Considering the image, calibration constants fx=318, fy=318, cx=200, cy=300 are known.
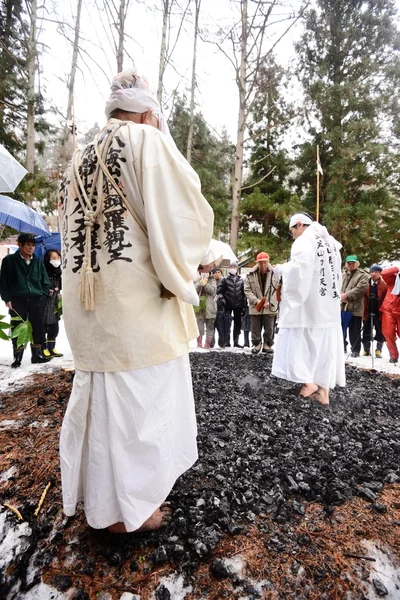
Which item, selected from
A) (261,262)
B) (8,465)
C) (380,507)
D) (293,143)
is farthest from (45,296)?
(293,143)

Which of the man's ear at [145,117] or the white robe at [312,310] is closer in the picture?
the man's ear at [145,117]

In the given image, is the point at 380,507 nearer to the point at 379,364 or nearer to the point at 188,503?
the point at 188,503

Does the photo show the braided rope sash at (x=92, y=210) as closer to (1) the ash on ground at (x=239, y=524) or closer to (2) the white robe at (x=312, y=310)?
(1) the ash on ground at (x=239, y=524)

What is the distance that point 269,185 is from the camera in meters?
13.0

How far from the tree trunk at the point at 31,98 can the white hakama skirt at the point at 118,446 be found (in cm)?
991

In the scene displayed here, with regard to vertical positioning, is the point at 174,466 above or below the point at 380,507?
above

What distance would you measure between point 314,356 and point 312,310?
1.79 ft

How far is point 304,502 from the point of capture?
6.55 ft

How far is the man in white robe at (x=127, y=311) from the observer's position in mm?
1404

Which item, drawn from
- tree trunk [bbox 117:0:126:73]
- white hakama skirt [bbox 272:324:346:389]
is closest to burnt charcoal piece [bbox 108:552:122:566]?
white hakama skirt [bbox 272:324:346:389]

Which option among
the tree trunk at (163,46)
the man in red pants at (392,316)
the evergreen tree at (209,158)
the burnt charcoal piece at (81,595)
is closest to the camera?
the burnt charcoal piece at (81,595)

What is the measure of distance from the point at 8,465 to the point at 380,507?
257cm

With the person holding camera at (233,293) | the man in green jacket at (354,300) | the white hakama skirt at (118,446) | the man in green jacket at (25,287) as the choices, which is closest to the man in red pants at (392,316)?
the man in green jacket at (354,300)

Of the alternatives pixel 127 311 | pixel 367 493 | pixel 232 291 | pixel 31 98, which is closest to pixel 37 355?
pixel 232 291
